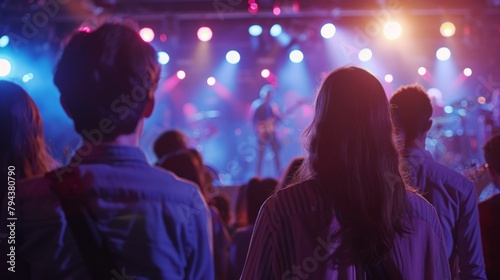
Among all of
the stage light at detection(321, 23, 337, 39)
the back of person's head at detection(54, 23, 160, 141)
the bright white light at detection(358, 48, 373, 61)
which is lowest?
the back of person's head at detection(54, 23, 160, 141)

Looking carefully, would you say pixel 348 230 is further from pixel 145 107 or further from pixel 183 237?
pixel 145 107

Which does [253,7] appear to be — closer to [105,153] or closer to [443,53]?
[443,53]

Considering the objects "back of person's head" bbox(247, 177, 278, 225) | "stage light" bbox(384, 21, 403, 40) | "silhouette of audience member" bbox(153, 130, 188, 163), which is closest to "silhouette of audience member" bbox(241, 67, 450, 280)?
"back of person's head" bbox(247, 177, 278, 225)

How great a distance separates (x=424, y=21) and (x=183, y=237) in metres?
9.78

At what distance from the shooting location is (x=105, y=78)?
4.95 ft

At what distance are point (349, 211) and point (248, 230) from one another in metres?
1.73

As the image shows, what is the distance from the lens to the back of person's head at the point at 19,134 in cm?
212

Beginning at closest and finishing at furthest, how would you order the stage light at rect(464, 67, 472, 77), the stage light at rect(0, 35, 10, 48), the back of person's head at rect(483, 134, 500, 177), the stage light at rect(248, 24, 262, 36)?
the back of person's head at rect(483, 134, 500, 177) → the stage light at rect(0, 35, 10, 48) → the stage light at rect(248, 24, 262, 36) → the stage light at rect(464, 67, 472, 77)

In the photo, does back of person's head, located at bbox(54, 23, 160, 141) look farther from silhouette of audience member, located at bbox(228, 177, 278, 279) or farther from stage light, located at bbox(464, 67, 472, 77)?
stage light, located at bbox(464, 67, 472, 77)

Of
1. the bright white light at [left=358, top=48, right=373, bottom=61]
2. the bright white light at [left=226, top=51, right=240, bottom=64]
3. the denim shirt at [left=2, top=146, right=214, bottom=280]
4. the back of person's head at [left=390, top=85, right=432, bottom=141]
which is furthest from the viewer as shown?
the bright white light at [left=226, top=51, right=240, bottom=64]

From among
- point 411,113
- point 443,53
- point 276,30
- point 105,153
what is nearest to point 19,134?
point 105,153

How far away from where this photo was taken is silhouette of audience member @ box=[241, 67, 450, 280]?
170 cm

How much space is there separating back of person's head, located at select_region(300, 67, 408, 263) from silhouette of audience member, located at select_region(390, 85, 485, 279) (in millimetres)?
911

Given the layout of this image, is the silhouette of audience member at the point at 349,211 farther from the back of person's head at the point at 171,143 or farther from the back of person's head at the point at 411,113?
the back of person's head at the point at 171,143
